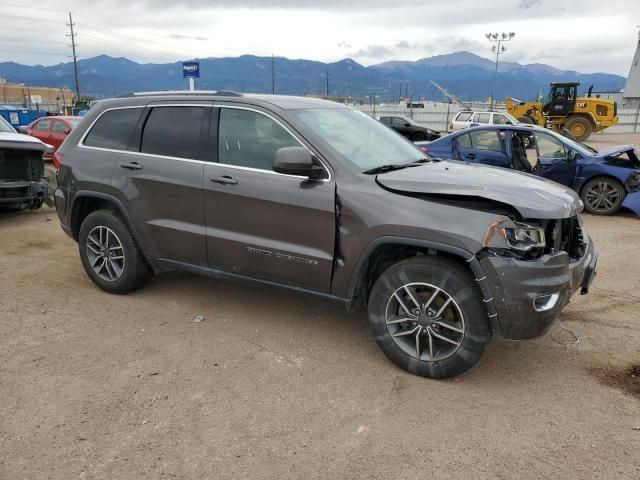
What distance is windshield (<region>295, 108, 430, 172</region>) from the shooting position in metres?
3.77

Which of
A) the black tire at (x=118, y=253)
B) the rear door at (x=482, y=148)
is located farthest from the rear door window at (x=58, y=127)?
the black tire at (x=118, y=253)

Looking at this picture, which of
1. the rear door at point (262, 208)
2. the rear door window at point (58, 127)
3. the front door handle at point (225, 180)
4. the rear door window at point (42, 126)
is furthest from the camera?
the rear door window at point (42, 126)

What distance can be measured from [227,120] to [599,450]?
3300 mm

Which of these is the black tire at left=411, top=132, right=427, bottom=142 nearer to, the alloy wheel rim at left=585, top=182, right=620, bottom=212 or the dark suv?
the alloy wheel rim at left=585, top=182, right=620, bottom=212

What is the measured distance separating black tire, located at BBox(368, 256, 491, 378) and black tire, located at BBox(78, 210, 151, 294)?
2312 mm

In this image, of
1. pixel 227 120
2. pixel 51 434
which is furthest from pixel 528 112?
pixel 51 434

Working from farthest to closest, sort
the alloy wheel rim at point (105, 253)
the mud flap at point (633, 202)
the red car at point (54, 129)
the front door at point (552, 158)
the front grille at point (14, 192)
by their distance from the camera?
the red car at point (54, 129)
the front door at point (552, 158)
the mud flap at point (633, 202)
the front grille at point (14, 192)
the alloy wheel rim at point (105, 253)

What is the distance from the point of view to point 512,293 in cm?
304

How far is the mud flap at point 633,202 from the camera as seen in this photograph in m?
8.49

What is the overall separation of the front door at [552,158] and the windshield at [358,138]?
5232 mm

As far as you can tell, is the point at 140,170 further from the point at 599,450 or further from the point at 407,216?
the point at 599,450

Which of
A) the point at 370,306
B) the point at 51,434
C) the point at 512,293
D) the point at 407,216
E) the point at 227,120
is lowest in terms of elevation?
the point at 51,434

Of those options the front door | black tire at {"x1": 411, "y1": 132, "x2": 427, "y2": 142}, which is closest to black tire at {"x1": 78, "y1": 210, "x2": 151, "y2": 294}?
the front door

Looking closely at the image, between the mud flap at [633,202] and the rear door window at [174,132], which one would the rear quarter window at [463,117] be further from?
A: the rear door window at [174,132]
